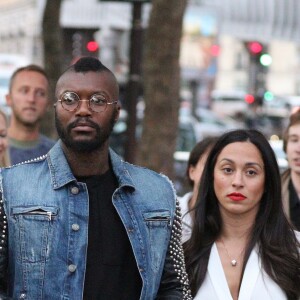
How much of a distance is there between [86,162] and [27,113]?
398cm

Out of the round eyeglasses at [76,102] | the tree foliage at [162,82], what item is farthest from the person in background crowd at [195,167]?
the tree foliage at [162,82]

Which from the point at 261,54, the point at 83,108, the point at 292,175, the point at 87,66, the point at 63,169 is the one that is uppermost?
the point at 87,66

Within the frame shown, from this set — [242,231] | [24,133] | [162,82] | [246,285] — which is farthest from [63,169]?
[162,82]

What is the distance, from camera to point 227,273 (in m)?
4.88

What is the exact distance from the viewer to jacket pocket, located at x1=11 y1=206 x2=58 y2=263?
3.67 m

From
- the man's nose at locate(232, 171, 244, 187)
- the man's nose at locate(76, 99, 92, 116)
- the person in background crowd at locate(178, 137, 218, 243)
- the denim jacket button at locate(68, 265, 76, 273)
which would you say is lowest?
the person in background crowd at locate(178, 137, 218, 243)

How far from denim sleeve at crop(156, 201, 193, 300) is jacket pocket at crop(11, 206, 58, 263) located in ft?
1.66

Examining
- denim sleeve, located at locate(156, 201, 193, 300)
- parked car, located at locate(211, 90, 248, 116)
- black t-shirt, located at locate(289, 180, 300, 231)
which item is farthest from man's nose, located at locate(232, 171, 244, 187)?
parked car, located at locate(211, 90, 248, 116)

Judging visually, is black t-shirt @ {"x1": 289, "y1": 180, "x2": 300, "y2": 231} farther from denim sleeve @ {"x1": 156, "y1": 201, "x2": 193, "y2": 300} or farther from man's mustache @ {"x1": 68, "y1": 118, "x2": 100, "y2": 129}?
man's mustache @ {"x1": 68, "y1": 118, "x2": 100, "y2": 129}

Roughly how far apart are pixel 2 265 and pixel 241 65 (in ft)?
231

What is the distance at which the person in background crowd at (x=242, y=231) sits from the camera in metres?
4.82

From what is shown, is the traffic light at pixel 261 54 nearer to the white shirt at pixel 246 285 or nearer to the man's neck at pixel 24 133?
the man's neck at pixel 24 133

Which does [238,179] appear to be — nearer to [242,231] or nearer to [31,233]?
[242,231]

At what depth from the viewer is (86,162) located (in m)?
3.83
